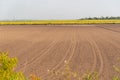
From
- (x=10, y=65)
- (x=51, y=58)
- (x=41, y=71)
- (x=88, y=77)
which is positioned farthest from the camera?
(x=51, y=58)

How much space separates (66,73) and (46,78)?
711 centimetres

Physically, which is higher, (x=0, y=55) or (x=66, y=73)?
(x=0, y=55)

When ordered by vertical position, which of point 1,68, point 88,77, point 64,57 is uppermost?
point 1,68

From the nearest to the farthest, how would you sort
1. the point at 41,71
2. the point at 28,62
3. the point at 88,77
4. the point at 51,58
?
the point at 88,77, the point at 41,71, the point at 28,62, the point at 51,58

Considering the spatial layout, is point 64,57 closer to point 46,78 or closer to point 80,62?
point 80,62

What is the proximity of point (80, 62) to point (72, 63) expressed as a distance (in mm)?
439

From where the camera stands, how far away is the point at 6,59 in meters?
2.89

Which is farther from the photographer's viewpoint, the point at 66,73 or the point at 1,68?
the point at 66,73

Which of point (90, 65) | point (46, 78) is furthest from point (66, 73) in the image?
point (90, 65)

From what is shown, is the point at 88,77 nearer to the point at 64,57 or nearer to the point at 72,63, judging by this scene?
the point at 72,63

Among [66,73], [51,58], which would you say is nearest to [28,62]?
[51,58]

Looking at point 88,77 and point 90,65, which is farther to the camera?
point 90,65

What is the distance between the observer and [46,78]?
35.6 feet

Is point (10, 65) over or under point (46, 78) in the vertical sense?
over
